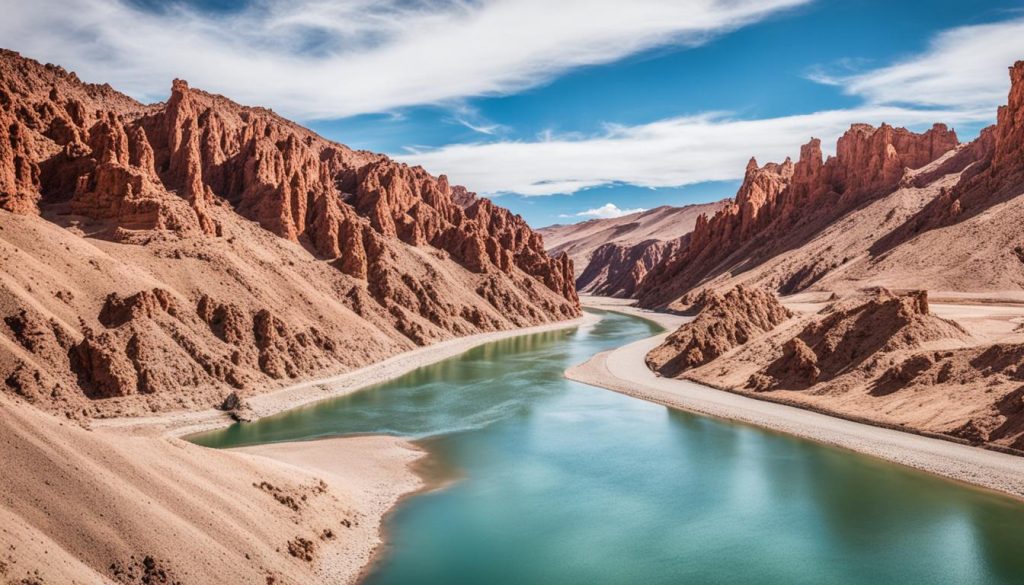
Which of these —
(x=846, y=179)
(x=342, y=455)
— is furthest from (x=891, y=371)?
(x=846, y=179)

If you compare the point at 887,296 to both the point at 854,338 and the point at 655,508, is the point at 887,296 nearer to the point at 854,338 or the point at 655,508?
the point at 854,338

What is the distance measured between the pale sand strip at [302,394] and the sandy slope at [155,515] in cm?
2045

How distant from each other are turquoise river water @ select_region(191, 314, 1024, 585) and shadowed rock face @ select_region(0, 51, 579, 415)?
11208 millimetres

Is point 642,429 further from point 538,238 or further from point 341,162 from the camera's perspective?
point 538,238

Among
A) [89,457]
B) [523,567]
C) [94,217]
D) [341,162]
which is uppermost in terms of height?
[341,162]

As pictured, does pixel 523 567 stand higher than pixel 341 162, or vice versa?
pixel 341 162

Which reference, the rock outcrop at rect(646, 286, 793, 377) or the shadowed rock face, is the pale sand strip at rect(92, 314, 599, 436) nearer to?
the shadowed rock face

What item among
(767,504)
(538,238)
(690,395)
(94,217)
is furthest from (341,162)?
(767,504)

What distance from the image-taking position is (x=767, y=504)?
39312 millimetres

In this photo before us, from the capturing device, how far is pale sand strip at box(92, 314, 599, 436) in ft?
167

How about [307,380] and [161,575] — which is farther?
[307,380]

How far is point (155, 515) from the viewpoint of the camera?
81.9ft

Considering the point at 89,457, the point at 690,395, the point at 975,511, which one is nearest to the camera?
the point at 89,457

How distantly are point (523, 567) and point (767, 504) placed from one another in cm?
1612
